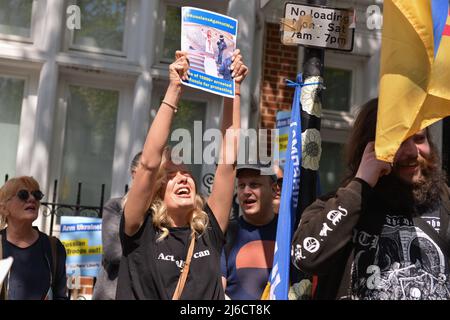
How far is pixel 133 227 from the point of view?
328cm

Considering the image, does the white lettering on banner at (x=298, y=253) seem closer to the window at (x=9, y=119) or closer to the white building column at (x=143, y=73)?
the white building column at (x=143, y=73)

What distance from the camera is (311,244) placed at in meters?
2.66

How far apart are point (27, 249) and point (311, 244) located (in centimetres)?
301

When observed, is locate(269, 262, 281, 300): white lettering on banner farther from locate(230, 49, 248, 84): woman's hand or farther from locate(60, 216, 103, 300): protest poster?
locate(60, 216, 103, 300): protest poster

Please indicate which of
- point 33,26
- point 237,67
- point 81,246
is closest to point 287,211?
point 237,67

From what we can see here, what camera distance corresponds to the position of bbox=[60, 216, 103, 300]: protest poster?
19.5ft

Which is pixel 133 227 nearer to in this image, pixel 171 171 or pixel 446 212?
pixel 171 171

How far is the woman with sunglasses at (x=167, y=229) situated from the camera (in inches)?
127

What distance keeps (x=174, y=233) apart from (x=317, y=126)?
1.14 m

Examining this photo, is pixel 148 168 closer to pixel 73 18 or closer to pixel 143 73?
pixel 143 73

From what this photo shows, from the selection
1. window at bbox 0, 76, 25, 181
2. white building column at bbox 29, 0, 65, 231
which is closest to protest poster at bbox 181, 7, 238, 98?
white building column at bbox 29, 0, 65, 231

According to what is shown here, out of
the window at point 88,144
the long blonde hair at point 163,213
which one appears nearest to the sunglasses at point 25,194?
the window at point 88,144

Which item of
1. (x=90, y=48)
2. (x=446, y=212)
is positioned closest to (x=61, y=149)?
(x=90, y=48)

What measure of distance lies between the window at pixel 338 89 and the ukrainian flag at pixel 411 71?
5.33 m
